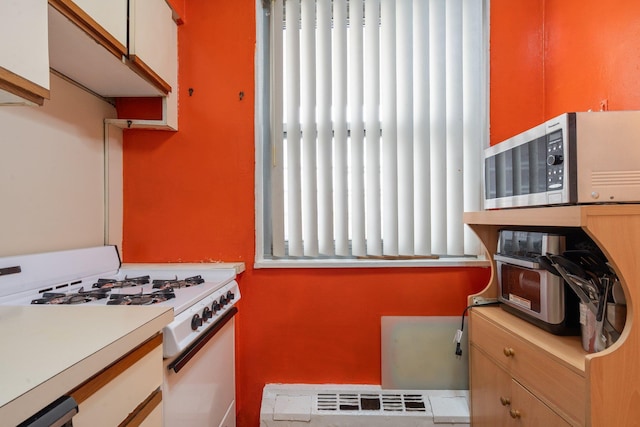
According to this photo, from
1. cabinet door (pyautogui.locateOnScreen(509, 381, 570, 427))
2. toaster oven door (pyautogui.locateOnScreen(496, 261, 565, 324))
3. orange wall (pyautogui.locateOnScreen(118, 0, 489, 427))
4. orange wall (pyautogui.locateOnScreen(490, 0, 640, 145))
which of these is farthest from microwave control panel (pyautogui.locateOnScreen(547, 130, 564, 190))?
orange wall (pyautogui.locateOnScreen(118, 0, 489, 427))

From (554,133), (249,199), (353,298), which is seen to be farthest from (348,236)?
(554,133)

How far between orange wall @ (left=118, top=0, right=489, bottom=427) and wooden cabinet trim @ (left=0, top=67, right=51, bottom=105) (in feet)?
3.07

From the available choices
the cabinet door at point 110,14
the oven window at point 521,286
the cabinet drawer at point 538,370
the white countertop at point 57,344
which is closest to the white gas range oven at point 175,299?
the white countertop at point 57,344

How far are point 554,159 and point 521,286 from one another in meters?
0.56

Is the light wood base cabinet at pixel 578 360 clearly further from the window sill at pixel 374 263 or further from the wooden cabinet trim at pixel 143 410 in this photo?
the wooden cabinet trim at pixel 143 410

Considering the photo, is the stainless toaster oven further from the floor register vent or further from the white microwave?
the floor register vent

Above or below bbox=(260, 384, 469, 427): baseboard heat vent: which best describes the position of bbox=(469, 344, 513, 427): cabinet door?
above

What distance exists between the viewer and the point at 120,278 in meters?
1.68

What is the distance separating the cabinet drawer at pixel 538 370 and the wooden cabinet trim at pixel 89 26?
1910 mm

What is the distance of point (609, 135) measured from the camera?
3.42 feet

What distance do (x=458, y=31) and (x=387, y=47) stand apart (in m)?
0.42

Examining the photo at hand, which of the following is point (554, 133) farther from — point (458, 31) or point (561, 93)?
point (458, 31)

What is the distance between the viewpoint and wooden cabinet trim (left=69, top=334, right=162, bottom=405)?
0.66 m

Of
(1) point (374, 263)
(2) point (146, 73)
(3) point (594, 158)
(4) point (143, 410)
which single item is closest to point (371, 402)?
(1) point (374, 263)
